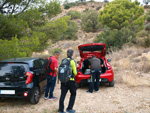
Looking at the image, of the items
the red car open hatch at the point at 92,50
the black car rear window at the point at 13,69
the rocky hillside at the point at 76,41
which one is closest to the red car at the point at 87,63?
the red car open hatch at the point at 92,50

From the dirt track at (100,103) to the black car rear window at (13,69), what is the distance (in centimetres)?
103

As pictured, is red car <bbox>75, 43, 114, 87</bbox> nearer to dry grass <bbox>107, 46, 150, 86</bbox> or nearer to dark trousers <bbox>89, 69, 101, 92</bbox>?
dark trousers <bbox>89, 69, 101, 92</bbox>

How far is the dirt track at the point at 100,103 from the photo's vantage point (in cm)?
438

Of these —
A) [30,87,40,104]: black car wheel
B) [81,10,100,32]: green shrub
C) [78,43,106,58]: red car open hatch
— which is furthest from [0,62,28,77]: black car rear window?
[81,10,100,32]: green shrub

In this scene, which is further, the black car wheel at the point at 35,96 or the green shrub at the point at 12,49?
the green shrub at the point at 12,49

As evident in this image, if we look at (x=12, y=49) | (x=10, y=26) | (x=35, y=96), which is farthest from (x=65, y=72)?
(x=10, y=26)

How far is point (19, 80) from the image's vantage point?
4500 mm

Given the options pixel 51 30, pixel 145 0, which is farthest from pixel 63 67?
pixel 145 0

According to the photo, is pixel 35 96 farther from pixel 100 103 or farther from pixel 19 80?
pixel 100 103

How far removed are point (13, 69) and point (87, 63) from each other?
3845 mm

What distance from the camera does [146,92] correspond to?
5887 millimetres

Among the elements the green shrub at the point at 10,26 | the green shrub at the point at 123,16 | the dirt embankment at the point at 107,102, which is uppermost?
the green shrub at the point at 123,16

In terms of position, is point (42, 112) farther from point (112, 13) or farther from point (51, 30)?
point (112, 13)

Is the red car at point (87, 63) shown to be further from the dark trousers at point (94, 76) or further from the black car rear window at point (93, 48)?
the dark trousers at point (94, 76)
